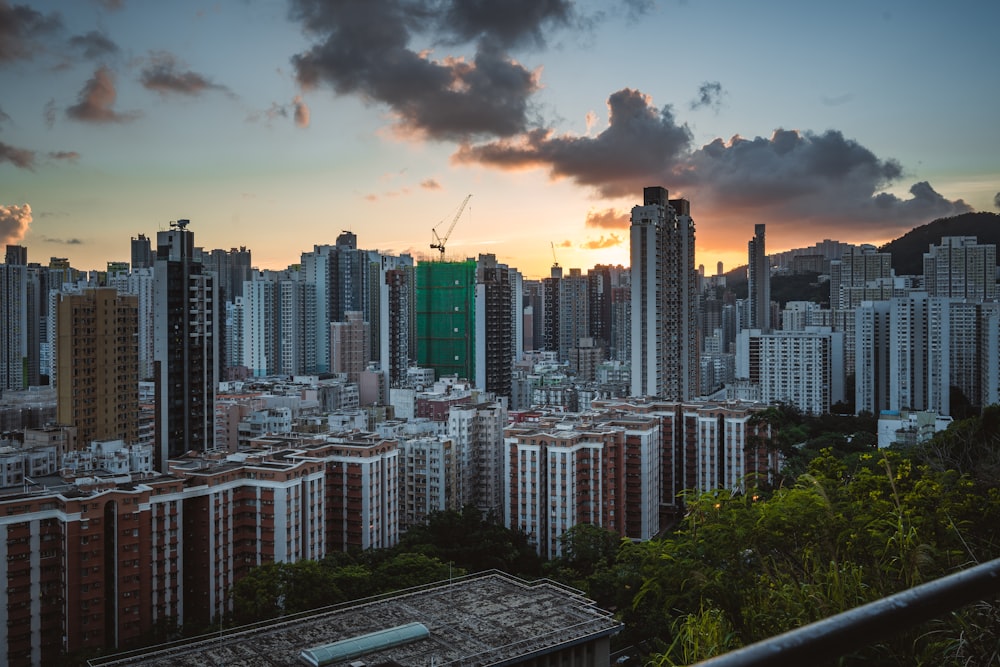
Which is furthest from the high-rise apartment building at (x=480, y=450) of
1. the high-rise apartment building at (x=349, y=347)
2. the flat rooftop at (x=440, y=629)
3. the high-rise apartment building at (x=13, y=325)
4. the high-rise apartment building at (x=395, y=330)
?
Answer: the high-rise apartment building at (x=13, y=325)

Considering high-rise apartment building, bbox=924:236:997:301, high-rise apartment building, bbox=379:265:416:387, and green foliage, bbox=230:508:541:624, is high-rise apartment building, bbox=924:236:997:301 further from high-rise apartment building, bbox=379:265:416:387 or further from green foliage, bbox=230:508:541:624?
green foliage, bbox=230:508:541:624

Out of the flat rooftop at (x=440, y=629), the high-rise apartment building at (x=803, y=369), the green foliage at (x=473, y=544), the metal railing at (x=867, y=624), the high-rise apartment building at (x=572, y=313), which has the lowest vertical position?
the green foliage at (x=473, y=544)

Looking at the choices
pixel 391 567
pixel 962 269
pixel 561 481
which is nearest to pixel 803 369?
pixel 962 269

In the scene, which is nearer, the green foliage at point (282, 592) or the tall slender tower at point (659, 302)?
the green foliage at point (282, 592)

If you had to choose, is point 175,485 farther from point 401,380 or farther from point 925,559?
point 401,380

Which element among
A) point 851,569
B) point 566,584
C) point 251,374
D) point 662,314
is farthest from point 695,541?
point 251,374

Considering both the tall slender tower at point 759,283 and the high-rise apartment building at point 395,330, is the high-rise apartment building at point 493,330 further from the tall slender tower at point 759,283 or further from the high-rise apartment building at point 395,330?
the tall slender tower at point 759,283

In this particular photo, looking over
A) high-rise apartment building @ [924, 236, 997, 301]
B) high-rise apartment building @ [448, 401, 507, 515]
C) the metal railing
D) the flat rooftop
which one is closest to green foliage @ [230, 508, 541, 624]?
the flat rooftop
